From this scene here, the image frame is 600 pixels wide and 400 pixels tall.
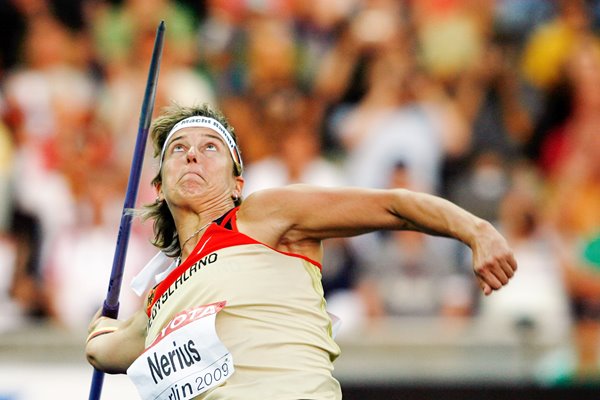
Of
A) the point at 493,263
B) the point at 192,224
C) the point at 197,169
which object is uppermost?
the point at 197,169

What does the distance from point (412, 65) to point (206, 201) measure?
5.52 meters

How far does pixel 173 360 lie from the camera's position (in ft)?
14.8

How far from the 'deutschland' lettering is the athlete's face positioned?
2.45 ft

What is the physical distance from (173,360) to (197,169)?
0.88 meters

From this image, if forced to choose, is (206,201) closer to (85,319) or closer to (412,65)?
(85,319)

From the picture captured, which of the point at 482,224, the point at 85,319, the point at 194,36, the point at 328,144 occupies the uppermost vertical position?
the point at 194,36

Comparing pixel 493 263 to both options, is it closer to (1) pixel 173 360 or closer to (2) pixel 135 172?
(1) pixel 173 360

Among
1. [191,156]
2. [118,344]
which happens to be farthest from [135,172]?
[118,344]

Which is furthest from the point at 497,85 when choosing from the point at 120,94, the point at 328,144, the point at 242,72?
the point at 120,94

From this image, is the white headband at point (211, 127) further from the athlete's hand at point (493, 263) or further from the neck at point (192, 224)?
the athlete's hand at point (493, 263)

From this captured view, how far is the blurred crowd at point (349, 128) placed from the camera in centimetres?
890

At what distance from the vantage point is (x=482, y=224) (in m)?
4.20

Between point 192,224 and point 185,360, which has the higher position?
point 192,224

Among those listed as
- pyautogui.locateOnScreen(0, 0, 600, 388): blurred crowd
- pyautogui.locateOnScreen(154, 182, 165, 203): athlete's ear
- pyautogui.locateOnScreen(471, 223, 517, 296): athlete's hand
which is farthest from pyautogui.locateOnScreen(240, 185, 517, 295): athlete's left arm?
pyautogui.locateOnScreen(0, 0, 600, 388): blurred crowd
